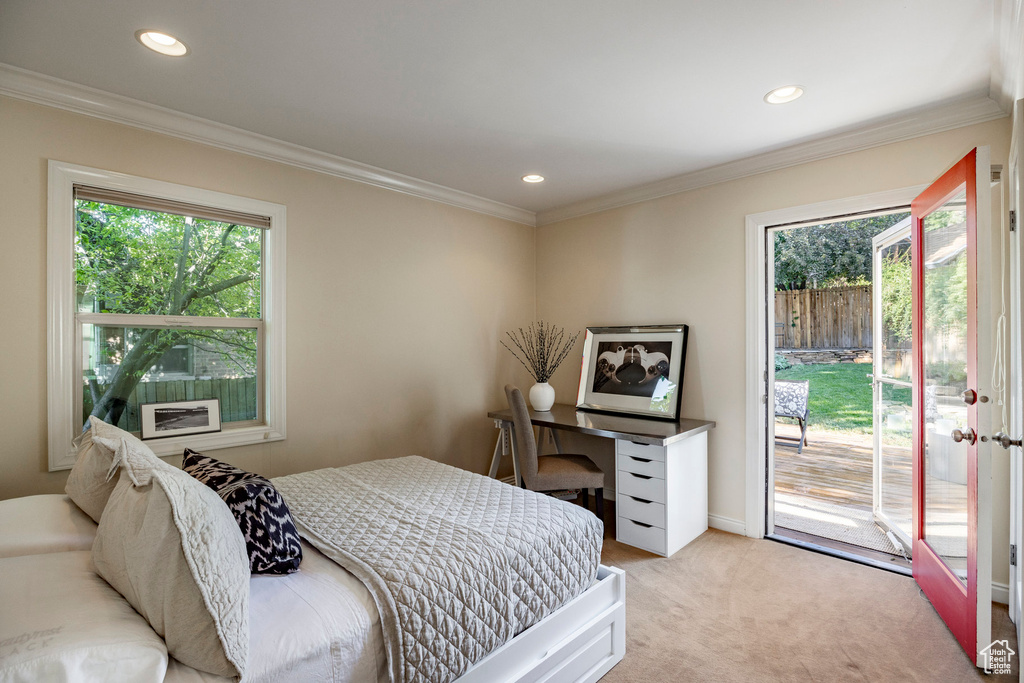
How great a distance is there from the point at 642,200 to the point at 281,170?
251 cm

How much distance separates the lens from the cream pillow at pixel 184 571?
3.55 ft

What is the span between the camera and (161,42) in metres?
1.99

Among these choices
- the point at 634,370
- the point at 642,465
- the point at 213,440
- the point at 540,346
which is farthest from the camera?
the point at 540,346

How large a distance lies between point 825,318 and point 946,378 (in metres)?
4.29

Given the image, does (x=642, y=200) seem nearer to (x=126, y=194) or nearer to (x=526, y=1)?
(x=526, y=1)

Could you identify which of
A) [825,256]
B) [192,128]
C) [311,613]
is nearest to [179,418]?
[192,128]

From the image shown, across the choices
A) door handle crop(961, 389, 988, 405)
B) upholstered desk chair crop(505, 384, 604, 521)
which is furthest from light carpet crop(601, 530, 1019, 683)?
door handle crop(961, 389, 988, 405)

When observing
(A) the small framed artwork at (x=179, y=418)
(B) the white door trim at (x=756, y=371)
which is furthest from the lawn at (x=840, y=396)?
(A) the small framed artwork at (x=179, y=418)

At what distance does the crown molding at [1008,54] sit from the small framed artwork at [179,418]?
377cm

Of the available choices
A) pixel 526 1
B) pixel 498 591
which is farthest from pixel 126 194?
pixel 498 591

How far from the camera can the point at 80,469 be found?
1768mm

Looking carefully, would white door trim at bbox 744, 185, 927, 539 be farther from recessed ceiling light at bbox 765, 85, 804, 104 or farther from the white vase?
the white vase

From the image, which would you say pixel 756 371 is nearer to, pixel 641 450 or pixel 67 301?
pixel 641 450

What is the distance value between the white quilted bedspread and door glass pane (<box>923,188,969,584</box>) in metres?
1.55
